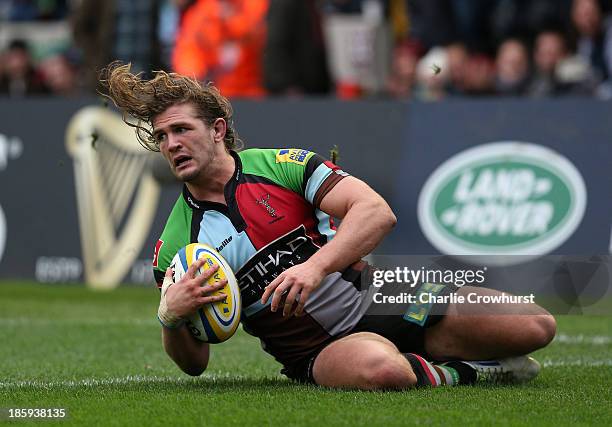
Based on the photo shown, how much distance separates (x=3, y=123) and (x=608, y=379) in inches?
318

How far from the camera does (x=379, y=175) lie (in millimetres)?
11734

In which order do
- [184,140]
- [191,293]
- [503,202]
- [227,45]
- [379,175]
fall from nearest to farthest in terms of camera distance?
[191,293] → [184,140] → [503,202] → [379,175] → [227,45]

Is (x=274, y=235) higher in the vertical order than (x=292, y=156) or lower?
lower

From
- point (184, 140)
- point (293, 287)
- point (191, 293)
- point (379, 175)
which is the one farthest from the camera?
point (379, 175)

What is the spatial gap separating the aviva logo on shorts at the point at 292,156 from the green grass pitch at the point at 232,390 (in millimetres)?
1070

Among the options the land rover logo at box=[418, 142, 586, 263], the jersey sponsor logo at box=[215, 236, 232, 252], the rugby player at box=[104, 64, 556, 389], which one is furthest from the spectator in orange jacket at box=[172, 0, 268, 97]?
the jersey sponsor logo at box=[215, 236, 232, 252]

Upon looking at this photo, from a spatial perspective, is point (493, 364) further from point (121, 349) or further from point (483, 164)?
point (483, 164)

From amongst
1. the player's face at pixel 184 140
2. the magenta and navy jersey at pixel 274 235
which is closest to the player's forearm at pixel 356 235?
the magenta and navy jersey at pixel 274 235

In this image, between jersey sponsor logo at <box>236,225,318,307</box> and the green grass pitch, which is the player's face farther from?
the green grass pitch

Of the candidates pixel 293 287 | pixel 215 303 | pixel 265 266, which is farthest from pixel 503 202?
pixel 293 287

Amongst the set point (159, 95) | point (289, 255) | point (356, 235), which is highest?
point (159, 95)

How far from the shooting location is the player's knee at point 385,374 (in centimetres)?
553

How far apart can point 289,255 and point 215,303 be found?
480mm

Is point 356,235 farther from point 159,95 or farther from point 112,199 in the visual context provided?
point 112,199
